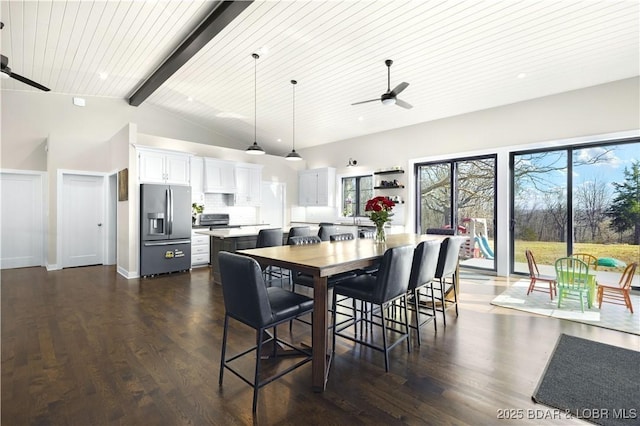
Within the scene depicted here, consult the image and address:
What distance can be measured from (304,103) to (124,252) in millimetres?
4531

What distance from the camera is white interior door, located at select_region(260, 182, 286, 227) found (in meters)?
8.27

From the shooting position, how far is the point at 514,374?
232cm

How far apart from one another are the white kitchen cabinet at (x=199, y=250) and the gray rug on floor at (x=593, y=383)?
5.95 m

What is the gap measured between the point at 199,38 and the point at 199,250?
4.04 metres

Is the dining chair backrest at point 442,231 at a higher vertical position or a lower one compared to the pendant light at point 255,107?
lower

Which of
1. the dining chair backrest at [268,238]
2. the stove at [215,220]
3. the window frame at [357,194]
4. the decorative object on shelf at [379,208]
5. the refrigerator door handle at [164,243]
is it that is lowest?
the refrigerator door handle at [164,243]

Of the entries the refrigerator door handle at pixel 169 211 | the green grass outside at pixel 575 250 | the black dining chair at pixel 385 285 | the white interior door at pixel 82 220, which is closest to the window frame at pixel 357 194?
the green grass outside at pixel 575 250

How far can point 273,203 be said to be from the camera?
8.48 m

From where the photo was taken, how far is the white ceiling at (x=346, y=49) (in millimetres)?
3525

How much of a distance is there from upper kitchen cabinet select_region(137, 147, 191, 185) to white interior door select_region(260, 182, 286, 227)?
237 centimetres

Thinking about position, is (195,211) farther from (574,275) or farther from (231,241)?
(574,275)

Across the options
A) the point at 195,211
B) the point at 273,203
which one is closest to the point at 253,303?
the point at 195,211

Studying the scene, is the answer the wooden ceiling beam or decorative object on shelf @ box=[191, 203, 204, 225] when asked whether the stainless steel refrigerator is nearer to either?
decorative object on shelf @ box=[191, 203, 204, 225]

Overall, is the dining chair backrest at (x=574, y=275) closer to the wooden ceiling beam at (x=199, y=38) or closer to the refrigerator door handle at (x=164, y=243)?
the wooden ceiling beam at (x=199, y=38)
